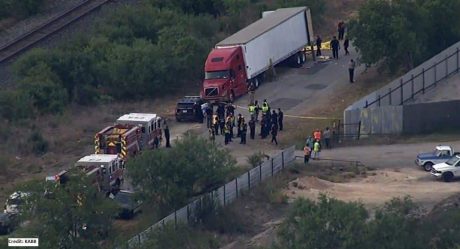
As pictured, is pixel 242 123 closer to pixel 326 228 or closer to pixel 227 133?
pixel 227 133

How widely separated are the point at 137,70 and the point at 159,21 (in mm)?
7246

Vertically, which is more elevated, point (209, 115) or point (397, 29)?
point (397, 29)

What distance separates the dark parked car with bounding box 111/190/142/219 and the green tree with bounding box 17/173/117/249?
369 cm

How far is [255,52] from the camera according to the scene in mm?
64375

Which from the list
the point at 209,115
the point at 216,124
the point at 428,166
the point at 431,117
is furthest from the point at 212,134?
the point at 431,117

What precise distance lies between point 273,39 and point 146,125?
1163cm

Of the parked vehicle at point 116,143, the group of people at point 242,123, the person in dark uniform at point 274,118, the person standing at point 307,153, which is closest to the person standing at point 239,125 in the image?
the group of people at point 242,123

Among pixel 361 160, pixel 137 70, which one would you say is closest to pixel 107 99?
pixel 137 70

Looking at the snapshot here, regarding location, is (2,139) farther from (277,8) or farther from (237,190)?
(277,8)

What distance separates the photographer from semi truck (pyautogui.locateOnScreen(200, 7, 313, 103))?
205 feet

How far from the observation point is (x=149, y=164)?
48812mm

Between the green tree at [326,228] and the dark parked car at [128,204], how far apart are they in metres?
6.42

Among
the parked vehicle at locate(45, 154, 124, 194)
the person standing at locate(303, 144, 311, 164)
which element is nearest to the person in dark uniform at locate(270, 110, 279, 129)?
the person standing at locate(303, 144, 311, 164)

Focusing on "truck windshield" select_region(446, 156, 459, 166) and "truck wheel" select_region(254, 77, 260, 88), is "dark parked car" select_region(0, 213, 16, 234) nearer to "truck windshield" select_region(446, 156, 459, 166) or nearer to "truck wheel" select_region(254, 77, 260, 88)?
"truck windshield" select_region(446, 156, 459, 166)
